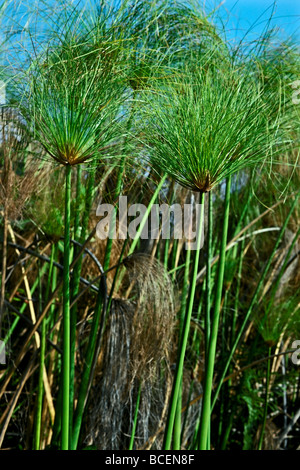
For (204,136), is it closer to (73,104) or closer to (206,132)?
(206,132)

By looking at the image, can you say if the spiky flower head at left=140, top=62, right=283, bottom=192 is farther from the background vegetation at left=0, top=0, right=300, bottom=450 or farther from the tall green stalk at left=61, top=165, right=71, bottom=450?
the tall green stalk at left=61, top=165, right=71, bottom=450

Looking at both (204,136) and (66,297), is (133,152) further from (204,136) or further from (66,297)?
(66,297)

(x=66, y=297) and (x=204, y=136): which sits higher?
(x=204, y=136)

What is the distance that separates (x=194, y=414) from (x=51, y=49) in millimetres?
1113

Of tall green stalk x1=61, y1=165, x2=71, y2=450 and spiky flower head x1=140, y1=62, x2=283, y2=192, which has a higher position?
spiky flower head x1=140, y1=62, x2=283, y2=192

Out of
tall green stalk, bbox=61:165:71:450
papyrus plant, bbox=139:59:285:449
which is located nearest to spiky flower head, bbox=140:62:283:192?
papyrus plant, bbox=139:59:285:449

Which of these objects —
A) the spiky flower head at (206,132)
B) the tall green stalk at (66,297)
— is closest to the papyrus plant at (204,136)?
the spiky flower head at (206,132)

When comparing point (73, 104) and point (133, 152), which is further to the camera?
point (133, 152)

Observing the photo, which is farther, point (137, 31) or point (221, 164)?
point (137, 31)

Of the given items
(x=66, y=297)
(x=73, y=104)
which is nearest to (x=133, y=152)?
(x=73, y=104)

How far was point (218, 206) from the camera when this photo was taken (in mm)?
2230
